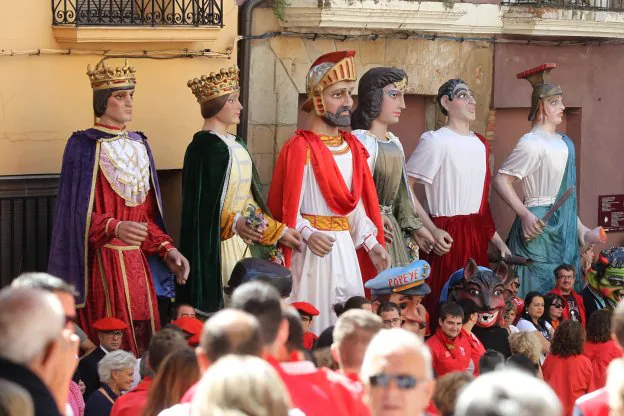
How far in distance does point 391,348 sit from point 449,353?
427 centimetres

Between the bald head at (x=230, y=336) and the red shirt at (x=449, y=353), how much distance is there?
4.16 meters

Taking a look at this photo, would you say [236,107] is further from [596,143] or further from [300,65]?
[596,143]

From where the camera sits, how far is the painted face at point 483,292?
11.0 meters

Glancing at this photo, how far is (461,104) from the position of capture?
12.5 metres

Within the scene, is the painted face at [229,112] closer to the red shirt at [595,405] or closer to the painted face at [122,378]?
the painted face at [122,378]

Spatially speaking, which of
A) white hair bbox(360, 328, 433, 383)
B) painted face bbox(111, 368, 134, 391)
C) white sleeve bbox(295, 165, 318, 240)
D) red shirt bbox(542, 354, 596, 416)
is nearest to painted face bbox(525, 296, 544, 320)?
red shirt bbox(542, 354, 596, 416)

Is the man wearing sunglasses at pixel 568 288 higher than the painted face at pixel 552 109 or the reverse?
the reverse

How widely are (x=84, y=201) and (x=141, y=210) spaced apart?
17.2 inches

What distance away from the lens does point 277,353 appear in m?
6.54

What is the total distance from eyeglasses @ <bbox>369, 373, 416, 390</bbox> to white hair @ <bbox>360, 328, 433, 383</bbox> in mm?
41

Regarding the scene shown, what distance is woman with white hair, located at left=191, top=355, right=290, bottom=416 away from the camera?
4.95 meters

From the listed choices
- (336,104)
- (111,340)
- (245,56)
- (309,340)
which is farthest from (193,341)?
(245,56)

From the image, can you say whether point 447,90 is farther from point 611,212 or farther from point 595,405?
point 595,405

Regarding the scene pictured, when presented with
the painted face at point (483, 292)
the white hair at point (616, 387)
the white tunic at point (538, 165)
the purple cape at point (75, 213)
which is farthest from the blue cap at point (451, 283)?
the white hair at point (616, 387)
